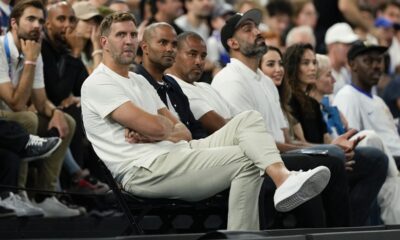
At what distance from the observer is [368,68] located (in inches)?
461

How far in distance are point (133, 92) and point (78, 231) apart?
198 centimetres

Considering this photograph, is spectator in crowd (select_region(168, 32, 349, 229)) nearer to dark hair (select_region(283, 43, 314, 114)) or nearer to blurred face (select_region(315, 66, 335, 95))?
dark hair (select_region(283, 43, 314, 114))

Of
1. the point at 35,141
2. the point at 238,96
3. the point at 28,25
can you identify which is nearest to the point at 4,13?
the point at 28,25

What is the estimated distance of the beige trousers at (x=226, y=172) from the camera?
7.93 meters

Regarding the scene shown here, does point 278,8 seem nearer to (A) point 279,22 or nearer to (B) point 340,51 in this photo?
(A) point 279,22

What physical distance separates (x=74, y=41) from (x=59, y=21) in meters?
0.35

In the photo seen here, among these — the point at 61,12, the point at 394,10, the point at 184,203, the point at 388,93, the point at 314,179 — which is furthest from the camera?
the point at 394,10

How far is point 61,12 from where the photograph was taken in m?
10.8

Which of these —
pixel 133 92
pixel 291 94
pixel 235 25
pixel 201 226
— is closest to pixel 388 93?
pixel 291 94

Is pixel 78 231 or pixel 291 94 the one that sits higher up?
pixel 291 94

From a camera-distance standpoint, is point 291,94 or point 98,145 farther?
point 291,94

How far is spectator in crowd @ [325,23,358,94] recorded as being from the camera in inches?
555

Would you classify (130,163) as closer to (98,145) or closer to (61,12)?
(98,145)

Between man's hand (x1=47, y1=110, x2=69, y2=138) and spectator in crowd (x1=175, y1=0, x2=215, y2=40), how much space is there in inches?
196
